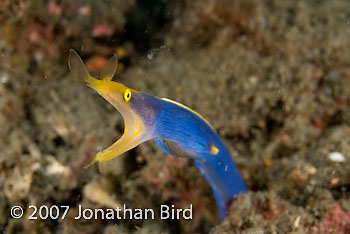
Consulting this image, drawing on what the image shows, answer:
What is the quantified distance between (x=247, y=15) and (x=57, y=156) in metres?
2.85

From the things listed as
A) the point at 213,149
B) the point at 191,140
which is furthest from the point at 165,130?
the point at 213,149

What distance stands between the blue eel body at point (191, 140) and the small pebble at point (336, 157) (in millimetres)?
894

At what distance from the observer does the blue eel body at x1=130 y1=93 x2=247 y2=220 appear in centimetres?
162

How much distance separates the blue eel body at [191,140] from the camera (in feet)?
5.32

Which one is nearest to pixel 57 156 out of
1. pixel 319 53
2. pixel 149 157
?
pixel 149 157

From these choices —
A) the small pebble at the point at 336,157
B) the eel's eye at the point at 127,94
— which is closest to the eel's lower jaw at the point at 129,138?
the eel's eye at the point at 127,94

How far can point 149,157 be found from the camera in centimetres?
287

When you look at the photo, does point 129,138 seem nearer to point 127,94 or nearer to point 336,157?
point 127,94

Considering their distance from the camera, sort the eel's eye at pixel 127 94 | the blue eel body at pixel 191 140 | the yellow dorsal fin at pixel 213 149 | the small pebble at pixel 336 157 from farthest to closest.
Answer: the small pebble at pixel 336 157, the yellow dorsal fin at pixel 213 149, the blue eel body at pixel 191 140, the eel's eye at pixel 127 94

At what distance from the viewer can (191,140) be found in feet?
6.37

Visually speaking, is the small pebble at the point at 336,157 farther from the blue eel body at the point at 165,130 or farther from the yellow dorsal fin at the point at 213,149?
the yellow dorsal fin at the point at 213,149

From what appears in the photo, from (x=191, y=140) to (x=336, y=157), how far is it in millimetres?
1624

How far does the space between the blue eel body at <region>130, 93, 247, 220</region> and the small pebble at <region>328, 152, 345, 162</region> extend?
0.89 metres

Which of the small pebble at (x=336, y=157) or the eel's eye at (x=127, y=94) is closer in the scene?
the eel's eye at (x=127, y=94)
